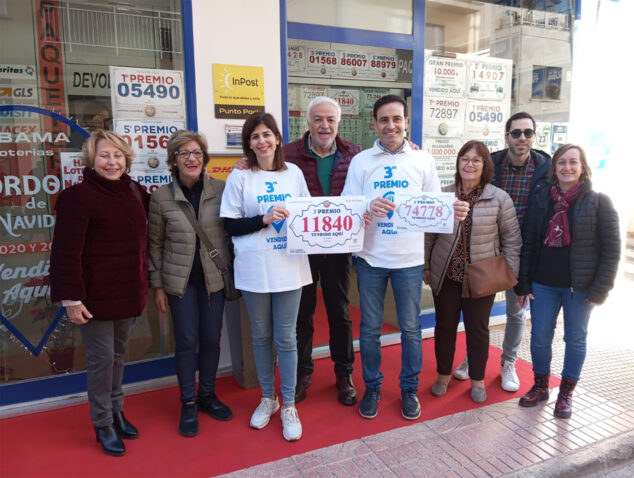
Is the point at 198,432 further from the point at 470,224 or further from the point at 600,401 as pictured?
the point at 600,401

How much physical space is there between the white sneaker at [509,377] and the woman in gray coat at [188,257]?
7.44ft

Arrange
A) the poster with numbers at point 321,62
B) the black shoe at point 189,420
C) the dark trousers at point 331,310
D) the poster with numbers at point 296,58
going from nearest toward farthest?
the black shoe at point 189,420 → the dark trousers at point 331,310 → the poster with numbers at point 296,58 → the poster with numbers at point 321,62

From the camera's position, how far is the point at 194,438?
3.11 m

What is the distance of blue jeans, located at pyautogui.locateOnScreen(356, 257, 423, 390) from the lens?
127 inches

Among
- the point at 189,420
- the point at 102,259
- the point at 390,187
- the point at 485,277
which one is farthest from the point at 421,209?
the point at 189,420

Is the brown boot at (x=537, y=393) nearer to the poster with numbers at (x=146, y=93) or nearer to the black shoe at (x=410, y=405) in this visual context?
the black shoe at (x=410, y=405)

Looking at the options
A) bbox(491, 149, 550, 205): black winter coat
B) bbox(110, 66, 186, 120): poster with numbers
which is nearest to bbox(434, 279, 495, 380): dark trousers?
bbox(491, 149, 550, 205): black winter coat

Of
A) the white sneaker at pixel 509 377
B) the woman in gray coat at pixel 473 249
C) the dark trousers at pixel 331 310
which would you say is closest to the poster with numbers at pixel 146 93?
the dark trousers at pixel 331 310

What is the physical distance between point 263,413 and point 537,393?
6.55 ft

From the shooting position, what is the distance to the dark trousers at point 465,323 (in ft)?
11.5

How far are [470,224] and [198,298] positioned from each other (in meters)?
1.93

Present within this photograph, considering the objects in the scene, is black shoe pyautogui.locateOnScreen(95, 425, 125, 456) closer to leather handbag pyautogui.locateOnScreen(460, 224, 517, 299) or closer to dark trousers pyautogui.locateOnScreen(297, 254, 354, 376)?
dark trousers pyautogui.locateOnScreen(297, 254, 354, 376)

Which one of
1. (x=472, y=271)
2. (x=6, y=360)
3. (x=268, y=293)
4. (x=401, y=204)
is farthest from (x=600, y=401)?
(x=6, y=360)

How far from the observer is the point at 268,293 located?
3.02m
